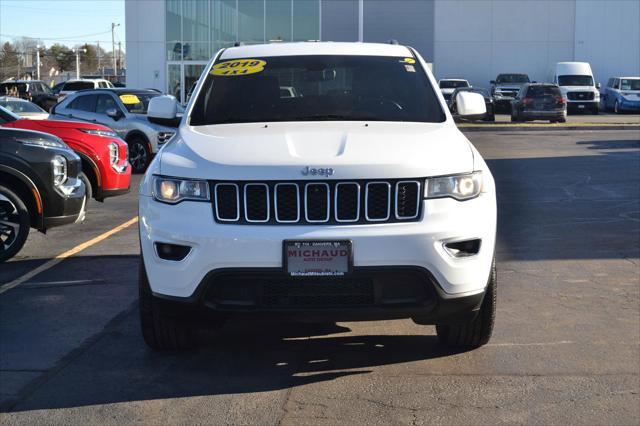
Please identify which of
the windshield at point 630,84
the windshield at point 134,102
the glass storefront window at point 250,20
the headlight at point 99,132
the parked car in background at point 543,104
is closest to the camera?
the headlight at point 99,132

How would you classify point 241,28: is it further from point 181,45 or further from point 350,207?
point 350,207

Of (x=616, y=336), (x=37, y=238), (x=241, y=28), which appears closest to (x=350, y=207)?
(x=616, y=336)

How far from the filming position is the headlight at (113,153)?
467 inches

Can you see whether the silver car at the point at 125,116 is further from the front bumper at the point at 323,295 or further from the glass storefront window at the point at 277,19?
the glass storefront window at the point at 277,19

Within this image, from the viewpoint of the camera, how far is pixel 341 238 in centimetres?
488

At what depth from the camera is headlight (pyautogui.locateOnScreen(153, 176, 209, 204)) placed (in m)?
5.07

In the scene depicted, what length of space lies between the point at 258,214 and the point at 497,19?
160ft

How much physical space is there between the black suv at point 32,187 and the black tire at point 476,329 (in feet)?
15.3

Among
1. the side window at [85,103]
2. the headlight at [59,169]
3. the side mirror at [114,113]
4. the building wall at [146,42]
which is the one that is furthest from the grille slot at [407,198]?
the building wall at [146,42]

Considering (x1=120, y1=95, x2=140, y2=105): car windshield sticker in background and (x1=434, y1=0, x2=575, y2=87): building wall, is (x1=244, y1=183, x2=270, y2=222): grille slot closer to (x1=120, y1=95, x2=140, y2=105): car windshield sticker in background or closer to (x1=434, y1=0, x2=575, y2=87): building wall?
(x1=120, y1=95, x2=140, y2=105): car windshield sticker in background

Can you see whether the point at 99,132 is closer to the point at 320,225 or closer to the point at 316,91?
the point at 316,91

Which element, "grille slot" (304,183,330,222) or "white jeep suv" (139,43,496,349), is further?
"grille slot" (304,183,330,222)

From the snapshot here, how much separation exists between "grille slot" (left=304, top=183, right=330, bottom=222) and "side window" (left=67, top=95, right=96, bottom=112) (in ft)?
48.9

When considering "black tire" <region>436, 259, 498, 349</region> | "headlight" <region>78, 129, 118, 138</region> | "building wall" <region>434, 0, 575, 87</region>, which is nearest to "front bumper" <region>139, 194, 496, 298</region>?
"black tire" <region>436, 259, 498, 349</region>
